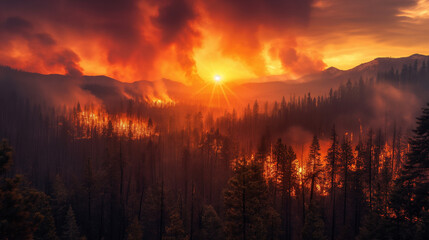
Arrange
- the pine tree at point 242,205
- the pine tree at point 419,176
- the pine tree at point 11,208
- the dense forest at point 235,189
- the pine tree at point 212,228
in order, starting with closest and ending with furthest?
1. the pine tree at point 11,208
2. the pine tree at point 419,176
3. the dense forest at point 235,189
4. the pine tree at point 242,205
5. the pine tree at point 212,228

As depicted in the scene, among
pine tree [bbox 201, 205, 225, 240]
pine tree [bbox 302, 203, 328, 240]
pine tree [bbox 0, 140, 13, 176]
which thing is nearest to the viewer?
pine tree [bbox 0, 140, 13, 176]

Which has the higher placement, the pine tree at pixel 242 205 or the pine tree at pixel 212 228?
the pine tree at pixel 242 205

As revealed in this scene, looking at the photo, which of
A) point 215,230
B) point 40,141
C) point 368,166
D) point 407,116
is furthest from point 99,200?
point 407,116

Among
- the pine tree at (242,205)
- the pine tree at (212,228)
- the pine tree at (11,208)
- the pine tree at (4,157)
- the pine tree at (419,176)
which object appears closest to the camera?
the pine tree at (11,208)

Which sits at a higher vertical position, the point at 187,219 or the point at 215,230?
the point at 215,230

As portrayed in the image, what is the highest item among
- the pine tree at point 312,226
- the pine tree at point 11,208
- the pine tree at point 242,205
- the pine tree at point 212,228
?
the pine tree at point 11,208

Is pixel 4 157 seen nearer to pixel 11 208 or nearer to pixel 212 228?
pixel 11 208

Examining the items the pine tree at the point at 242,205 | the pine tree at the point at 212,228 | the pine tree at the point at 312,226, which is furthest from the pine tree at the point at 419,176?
the pine tree at the point at 212,228

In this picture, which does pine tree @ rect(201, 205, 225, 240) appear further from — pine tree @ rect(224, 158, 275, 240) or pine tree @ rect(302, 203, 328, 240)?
pine tree @ rect(224, 158, 275, 240)

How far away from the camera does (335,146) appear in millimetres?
35031

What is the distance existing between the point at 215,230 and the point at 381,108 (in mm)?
161928

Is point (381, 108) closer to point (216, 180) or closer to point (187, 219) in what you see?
point (216, 180)

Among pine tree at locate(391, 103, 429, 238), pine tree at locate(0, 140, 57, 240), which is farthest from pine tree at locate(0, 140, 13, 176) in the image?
pine tree at locate(391, 103, 429, 238)

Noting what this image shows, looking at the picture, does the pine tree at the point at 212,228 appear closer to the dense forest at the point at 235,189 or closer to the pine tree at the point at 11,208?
the dense forest at the point at 235,189
